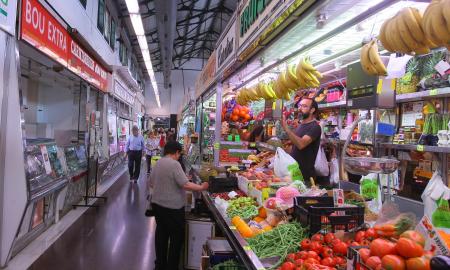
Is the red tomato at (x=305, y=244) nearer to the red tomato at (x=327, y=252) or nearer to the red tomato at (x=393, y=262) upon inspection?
the red tomato at (x=327, y=252)

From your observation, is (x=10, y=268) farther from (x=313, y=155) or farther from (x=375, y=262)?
(x=375, y=262)

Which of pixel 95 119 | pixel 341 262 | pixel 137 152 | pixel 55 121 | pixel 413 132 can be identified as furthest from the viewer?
pixel 137 152

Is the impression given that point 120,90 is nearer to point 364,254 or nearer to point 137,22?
point 137,22

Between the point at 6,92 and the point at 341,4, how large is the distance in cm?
341

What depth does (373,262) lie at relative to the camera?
59.9 inches

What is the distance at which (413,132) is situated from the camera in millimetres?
4590

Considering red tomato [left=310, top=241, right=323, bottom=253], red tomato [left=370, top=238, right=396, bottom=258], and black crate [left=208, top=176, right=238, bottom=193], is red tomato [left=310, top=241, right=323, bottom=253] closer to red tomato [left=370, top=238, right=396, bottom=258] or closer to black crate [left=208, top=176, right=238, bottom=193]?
red tomato [left=370, top=238, right=396, bottom=258]

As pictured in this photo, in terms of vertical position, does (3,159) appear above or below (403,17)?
below

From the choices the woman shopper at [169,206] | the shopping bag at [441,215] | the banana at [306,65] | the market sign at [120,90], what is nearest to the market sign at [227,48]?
the banana at [306,65]

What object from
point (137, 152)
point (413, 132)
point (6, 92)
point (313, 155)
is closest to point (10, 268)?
point (6, 92)

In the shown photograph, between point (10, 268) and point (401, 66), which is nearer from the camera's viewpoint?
point (401, 66)

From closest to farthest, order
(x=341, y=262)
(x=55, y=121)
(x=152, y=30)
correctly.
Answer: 1. (x=341, y=262)
2. (x=55, y=121)
3. (x=152, y=30)

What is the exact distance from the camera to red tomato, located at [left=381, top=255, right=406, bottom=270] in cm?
144

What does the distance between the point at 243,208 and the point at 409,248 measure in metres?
1.96
